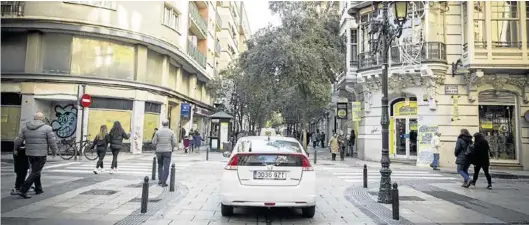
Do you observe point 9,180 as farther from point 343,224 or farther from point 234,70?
point 234,70

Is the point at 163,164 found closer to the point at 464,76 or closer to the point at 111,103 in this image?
the point at 111,103

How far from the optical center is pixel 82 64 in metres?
22.0

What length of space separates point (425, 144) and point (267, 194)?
14918mm

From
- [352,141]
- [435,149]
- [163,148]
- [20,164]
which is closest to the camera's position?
[20,164]

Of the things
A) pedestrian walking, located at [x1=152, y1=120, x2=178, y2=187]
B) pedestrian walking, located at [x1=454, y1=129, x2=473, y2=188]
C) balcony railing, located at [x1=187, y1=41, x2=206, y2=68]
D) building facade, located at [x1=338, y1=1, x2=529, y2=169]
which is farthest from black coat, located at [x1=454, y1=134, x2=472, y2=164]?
balcony railing, located at [x1=187, y1=41, x2=206, y2=68]

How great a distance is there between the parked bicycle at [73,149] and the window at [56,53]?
416cm

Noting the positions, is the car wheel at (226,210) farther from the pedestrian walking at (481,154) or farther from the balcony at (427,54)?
the balcony at (427,54)

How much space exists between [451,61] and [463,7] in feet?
8.95

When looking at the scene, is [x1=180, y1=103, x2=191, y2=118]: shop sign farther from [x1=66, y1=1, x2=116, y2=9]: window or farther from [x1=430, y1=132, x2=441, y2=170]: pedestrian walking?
[x1=430, y1=132, x2=441, y2=170]: pedestrian walking

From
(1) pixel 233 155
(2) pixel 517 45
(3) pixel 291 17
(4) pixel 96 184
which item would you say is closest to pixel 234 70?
(3) pixel 291 17

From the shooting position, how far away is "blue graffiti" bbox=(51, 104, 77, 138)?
22000mm

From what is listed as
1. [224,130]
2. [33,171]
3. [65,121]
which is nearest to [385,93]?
[33,171]

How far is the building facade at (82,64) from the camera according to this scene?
21.2 metres

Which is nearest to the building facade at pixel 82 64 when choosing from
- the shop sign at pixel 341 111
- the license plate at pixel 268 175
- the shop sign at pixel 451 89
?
the shop sign at pixel 341 111
